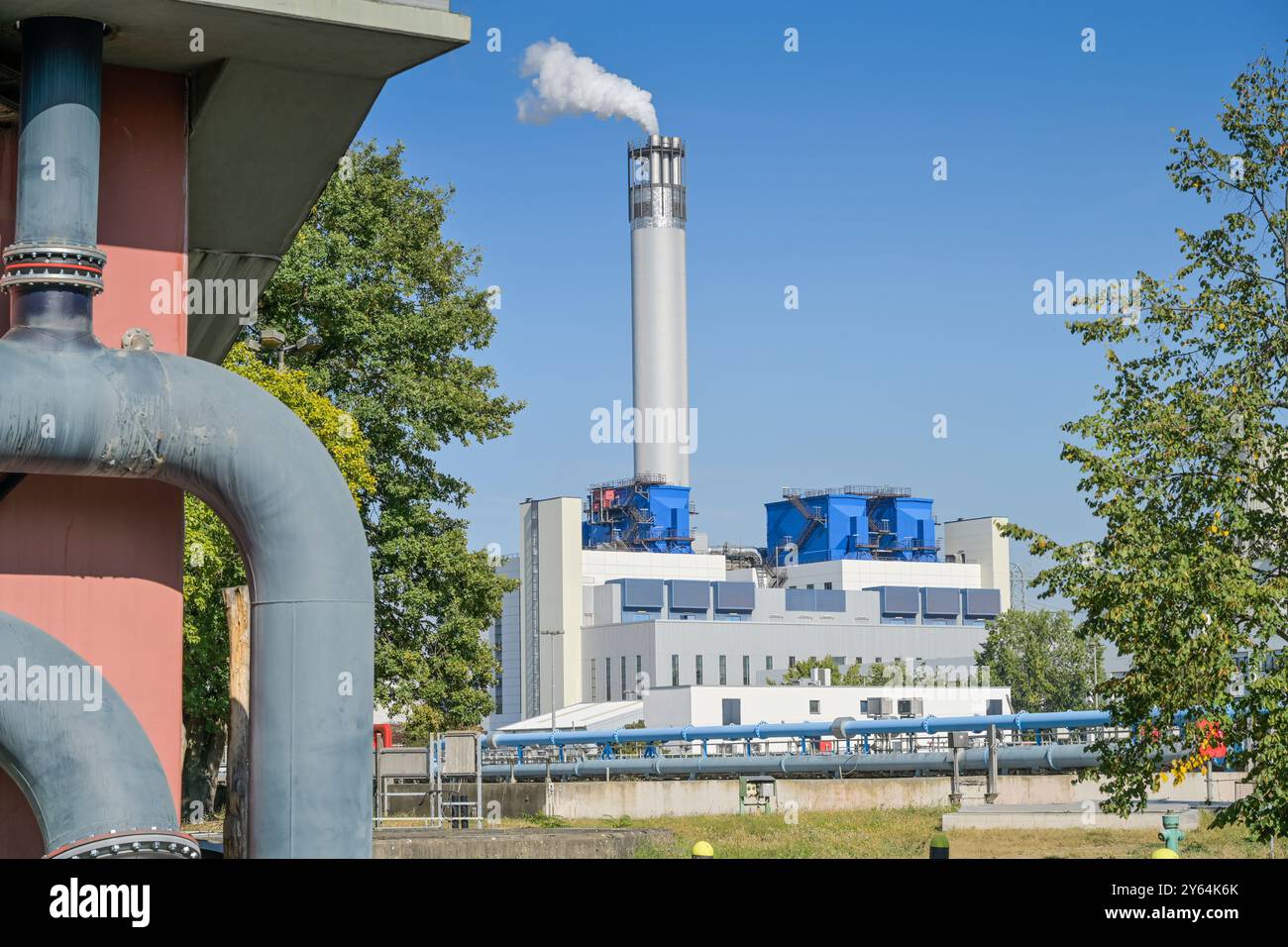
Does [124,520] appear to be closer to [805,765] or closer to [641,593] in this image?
[805,765]

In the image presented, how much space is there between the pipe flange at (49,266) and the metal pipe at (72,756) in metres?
1.58

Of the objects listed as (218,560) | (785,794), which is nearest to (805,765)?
(785,794)

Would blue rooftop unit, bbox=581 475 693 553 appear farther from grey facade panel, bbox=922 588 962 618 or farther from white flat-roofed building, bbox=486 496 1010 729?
grey facade panel, bbox=922 588 962 618

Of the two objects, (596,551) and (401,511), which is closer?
(401,511)

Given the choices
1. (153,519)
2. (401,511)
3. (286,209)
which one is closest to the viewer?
(153,519)

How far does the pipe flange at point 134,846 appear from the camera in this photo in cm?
671

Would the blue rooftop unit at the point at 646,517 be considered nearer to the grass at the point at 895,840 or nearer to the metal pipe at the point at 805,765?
the metal pipe at the point at 805,765

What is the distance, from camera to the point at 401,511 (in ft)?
105

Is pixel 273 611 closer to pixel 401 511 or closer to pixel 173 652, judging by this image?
pixel 173 652

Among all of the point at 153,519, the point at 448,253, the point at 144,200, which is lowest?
the point at 153,519

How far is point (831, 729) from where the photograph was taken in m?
51.0

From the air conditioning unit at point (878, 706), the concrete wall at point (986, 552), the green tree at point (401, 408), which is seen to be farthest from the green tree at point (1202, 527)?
the concrete wall at point (986, 552)
